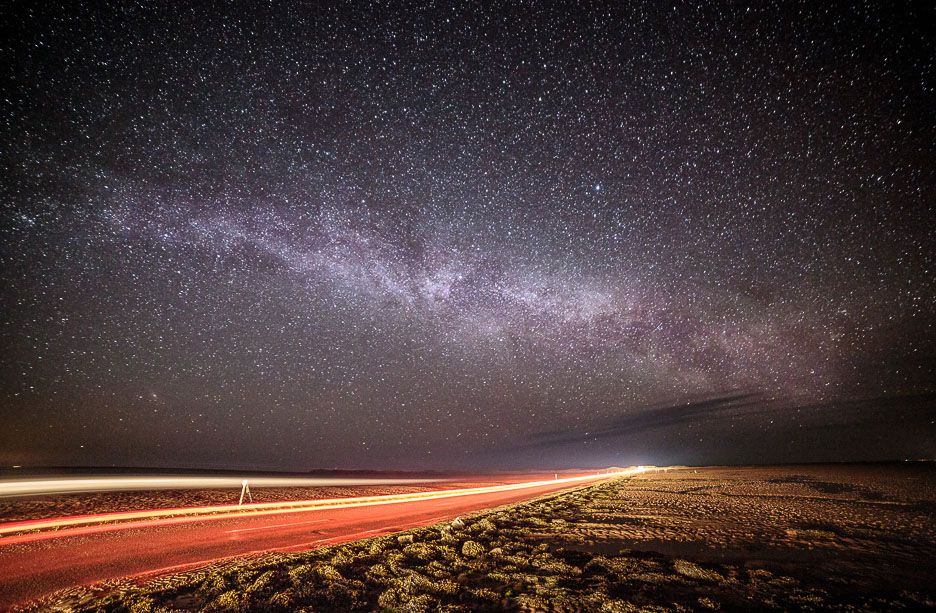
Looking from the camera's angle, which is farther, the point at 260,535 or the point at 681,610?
the point at 260,535

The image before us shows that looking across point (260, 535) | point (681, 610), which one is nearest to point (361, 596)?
point (681, 610)

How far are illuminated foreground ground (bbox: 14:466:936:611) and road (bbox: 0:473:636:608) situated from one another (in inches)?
40.4

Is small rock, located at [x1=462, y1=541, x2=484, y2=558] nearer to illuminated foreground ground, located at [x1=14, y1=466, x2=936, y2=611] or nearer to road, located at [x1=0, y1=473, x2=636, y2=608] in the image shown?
illuminated foreground ground, located at [x1=14, y1=466, x2=936, y2=611]

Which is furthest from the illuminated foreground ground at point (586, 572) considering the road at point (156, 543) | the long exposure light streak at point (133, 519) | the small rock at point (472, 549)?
the long exposure light streak at point (133, 519)

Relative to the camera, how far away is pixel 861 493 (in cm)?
1666

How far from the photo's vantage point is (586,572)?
5.84m

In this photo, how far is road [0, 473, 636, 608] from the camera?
18.5 ft

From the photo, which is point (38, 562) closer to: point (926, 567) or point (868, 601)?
point (868, 601)

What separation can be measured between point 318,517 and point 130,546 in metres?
5.13

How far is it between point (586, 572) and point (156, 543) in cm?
901

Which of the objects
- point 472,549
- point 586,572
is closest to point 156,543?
point 472,549

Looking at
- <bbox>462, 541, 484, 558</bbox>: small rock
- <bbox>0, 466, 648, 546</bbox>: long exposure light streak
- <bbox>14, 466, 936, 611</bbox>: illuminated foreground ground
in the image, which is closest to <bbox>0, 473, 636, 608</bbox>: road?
<bbox>0, 466, 648, 546</bbox>: long exposure light streak

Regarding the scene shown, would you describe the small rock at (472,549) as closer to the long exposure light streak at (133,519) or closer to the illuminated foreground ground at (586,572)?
the illuminated foreground ground at (586,572)

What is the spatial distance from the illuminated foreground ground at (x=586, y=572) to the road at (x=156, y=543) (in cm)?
103
